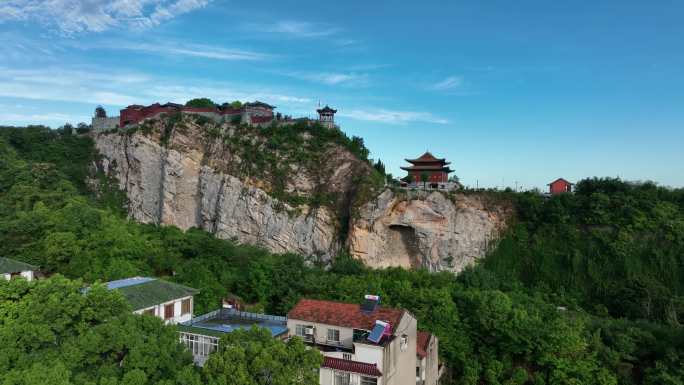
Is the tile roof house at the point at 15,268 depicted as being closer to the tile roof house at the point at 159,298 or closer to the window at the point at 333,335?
the tile roof house at the point at 159,298

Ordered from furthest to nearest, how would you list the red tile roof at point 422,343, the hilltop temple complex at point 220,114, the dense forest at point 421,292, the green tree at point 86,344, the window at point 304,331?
the hilltop temple complex at point 220,114 < the red tile roof at point 422,343 < the window at point 304,331 < the dense forest at point 421,292 < the green tree at point 86,344

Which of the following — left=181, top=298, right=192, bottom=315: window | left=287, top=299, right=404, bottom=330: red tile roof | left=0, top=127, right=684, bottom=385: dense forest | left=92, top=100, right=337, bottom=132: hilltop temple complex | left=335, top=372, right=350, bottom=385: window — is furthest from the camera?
left=92, top=100, right=337, bottom=132: hilltop temple complex

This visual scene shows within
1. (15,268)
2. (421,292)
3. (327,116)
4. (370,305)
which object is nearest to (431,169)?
(327,116)

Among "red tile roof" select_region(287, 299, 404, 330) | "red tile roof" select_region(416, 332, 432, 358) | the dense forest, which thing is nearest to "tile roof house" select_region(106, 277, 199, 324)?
the dense forest

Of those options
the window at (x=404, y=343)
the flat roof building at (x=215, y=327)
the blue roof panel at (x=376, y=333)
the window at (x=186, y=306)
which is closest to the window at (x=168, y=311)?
the window at (x=186, y=306)

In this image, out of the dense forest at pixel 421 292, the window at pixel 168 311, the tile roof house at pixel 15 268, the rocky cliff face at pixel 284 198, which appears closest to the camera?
the dense forest at pixel 421 292

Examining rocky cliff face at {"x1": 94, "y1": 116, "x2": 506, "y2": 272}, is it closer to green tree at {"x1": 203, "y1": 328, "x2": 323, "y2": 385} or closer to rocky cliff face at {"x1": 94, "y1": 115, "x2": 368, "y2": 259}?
rocky cliff face at {"x1": 94, "y1": 115, "x2": 368, "y2": 259}

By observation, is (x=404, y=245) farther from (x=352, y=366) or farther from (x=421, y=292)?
(x=352, y=366)
